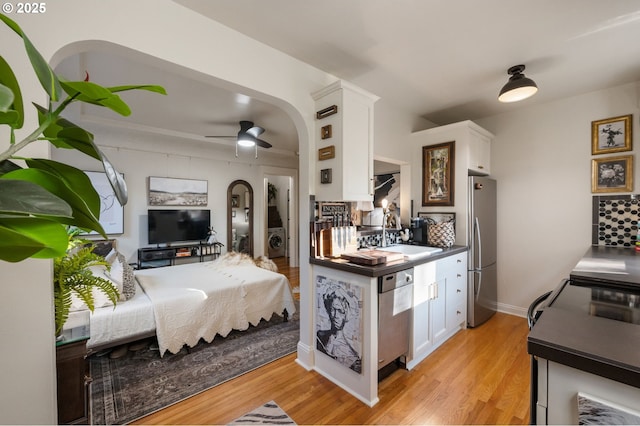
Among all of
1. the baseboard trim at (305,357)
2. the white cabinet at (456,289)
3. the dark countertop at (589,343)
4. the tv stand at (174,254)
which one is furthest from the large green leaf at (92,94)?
the tv stand at (174,254)

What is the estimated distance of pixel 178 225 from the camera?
4.77 m

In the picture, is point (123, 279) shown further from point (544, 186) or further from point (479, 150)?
point (544, 186)

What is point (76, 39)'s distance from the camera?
4.29 ft

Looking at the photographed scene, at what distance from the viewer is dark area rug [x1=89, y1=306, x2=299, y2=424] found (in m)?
1.83

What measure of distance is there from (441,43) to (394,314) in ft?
6.70

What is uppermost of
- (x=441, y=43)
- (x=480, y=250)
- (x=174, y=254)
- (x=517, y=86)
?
(x=441, y=43)

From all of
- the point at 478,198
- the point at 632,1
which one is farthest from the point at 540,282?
the point at 632,1

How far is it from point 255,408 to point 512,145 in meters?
3.87

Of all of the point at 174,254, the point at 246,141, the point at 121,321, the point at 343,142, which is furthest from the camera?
the point at 174,254

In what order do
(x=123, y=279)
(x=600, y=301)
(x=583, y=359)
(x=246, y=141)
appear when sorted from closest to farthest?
(x=583, y=359), (x=600, y=301), (x=123, y=279), (x=246, y=141)

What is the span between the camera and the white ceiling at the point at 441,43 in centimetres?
164

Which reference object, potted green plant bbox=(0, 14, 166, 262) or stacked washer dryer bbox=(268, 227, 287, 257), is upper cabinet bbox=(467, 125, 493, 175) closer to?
potted green plant bbox=(0, 14, 166, 262)

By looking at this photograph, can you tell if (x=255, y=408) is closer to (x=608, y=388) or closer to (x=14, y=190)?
(x=608, y=388)

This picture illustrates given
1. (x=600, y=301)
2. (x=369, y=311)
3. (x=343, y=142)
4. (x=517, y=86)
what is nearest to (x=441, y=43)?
(x=517, y=86)
